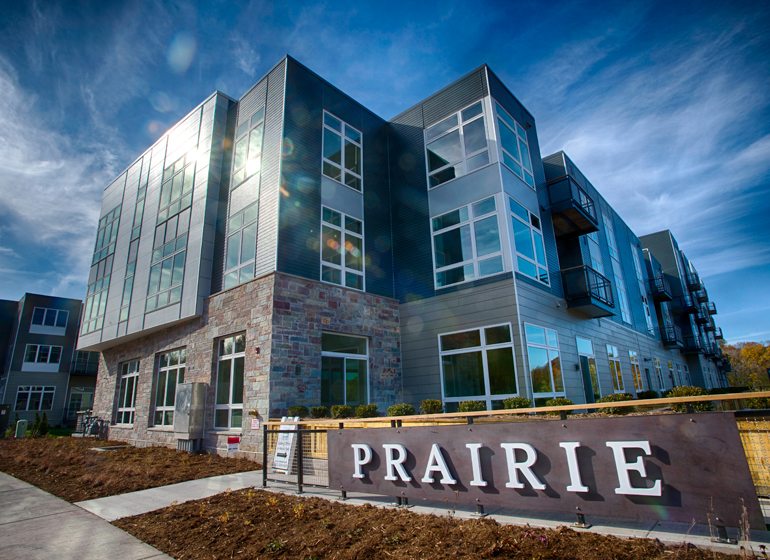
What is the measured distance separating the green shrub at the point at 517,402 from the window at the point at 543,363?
0.88 metres

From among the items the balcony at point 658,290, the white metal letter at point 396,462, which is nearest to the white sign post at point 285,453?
the white metal letter at point 396,462

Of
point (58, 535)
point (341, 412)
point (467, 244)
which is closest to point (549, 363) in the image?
point (467, 244)

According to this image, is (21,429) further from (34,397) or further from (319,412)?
(319,412)

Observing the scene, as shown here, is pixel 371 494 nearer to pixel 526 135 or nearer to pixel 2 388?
pixel 526 135

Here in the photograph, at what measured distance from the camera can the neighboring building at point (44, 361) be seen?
29328 mm

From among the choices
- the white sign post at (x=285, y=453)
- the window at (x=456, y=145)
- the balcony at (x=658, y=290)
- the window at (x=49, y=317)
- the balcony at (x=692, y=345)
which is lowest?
the white sign post at (x=285, y=453)

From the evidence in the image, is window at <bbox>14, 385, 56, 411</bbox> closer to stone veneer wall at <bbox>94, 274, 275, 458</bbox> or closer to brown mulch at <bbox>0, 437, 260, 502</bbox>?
stone veneer wall at <bbox>94, 274, 275, 458</bbox>

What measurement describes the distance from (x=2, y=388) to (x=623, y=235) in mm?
43817

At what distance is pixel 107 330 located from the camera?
17750mm

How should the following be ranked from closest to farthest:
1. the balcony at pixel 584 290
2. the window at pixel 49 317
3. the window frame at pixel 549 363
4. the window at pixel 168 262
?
the window frame at pixel 549 363
the balcony at pixel 584 290
the window at pixel 168 262
the window at pixel 49 317

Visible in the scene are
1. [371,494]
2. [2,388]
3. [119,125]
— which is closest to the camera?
[371,494]

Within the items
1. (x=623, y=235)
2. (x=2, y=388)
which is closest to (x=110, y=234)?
(x=2, y=388)

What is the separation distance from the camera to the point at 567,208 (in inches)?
574

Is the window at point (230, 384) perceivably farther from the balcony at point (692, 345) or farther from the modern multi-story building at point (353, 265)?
the balcony at point (692, 345)
